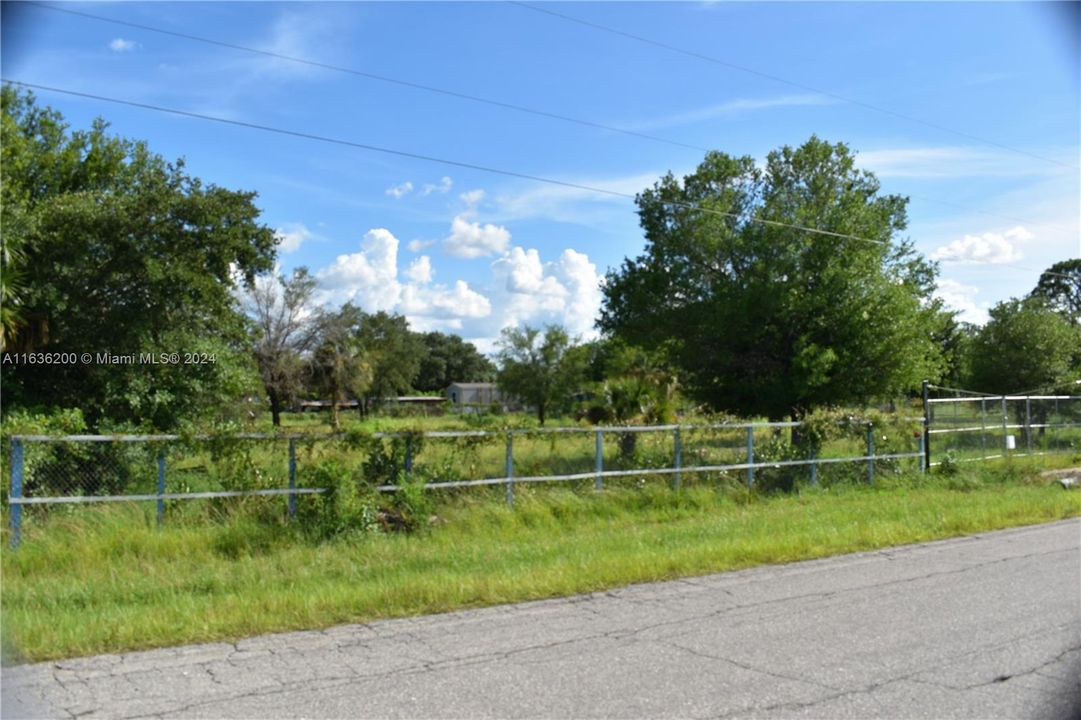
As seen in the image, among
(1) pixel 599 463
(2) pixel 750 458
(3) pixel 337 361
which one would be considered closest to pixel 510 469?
(1) pixel 599 463

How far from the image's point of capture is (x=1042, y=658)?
6.30 m

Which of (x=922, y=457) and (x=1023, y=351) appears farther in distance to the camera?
(x=1023, y=351)

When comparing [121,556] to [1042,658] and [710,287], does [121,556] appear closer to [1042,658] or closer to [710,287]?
[1042,658]

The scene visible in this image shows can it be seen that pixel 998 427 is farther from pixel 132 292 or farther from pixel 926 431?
pixel 132 292

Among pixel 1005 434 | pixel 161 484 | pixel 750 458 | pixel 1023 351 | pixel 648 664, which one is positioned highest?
pixel 1023 351

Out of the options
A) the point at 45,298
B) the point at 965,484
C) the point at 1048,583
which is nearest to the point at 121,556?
the point at 45,298

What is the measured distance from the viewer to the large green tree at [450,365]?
11038 cm

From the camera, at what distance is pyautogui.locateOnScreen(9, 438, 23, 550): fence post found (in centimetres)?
1009

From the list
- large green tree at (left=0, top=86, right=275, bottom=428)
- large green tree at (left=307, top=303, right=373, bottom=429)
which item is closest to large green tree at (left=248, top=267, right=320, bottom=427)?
large green tree at (left=307, top=303, right=373, bottom=429)

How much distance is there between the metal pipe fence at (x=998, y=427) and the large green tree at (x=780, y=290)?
10.3 feet

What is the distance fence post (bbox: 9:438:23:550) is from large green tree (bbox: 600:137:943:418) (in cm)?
1787

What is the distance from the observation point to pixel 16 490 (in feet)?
33.6

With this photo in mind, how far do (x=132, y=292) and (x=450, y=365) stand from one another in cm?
9507

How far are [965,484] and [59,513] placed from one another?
54.9 feet
